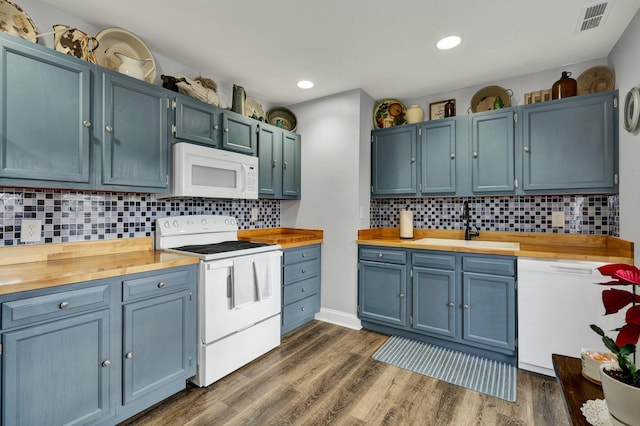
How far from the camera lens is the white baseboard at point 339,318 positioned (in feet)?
10.4

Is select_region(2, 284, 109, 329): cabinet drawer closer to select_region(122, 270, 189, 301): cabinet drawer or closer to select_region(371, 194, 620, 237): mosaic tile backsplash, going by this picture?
select_region(122, 270, 189, 301): cabinet drawer

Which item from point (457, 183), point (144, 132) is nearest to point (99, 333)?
point (144, 132)

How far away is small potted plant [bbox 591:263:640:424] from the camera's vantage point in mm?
614

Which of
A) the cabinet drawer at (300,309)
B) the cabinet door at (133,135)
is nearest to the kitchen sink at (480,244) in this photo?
the cabinet drawer at (300,309)

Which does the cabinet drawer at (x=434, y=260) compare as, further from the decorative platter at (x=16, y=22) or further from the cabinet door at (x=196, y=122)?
the decorative platter at (x=16, y=22)

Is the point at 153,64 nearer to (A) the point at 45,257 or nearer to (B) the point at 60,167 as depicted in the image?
(B) the point at 60,167

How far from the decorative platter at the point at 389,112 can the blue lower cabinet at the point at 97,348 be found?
2.50m

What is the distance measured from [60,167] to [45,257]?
590 mm

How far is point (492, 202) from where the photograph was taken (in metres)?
3.01

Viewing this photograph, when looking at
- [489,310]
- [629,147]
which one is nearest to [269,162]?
[489,310]

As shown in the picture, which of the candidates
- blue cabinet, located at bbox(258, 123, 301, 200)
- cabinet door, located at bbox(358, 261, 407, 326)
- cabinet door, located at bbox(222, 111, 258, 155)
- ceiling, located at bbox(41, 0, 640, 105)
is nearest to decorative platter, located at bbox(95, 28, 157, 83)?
ceiling, located at bbox(41, 0, 640, 105)

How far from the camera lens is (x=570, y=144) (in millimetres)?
2455

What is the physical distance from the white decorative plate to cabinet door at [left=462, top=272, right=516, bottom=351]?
172cm

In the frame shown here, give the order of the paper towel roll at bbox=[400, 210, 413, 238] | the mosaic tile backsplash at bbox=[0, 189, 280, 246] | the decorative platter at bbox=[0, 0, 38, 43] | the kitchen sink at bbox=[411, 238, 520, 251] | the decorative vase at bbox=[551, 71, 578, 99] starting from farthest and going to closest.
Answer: the paper towel roll at bbox=[400, 210, 413, 238] → the kitchen sink at bbox=[411, 238, 520, 251] → the decorative vase at bbox=[551, 71, 578, 99] → the mosaic tile backsplash at bbox=[0, 189, 280, 246] → the decorative platter at bbox=[0, 0, 38, 43]
